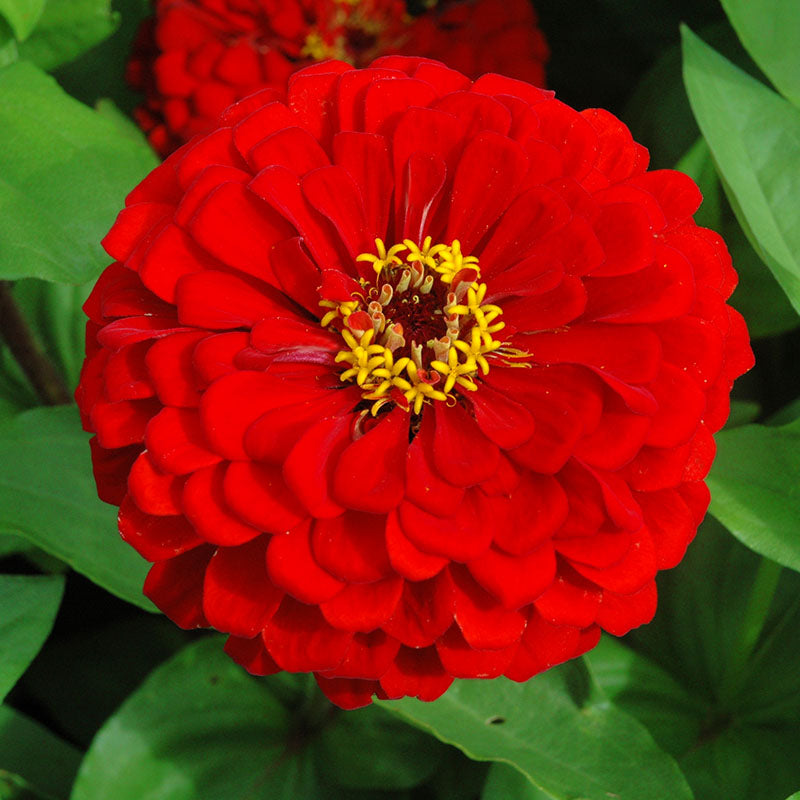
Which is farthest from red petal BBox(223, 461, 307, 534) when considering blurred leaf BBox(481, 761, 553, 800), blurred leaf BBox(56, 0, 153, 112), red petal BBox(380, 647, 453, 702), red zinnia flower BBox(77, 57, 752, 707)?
blurred leaf BBox(56, 0, 153, 112)

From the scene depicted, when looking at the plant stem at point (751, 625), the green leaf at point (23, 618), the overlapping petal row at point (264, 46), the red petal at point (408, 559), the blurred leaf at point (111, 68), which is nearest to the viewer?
the red petal at point (408, 559)

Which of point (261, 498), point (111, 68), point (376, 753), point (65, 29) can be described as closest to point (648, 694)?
point (376, 753)

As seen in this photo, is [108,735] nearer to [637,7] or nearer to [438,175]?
[438,175]

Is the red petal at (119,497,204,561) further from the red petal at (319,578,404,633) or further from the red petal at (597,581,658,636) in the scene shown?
the red petal at (597,581,658,636)

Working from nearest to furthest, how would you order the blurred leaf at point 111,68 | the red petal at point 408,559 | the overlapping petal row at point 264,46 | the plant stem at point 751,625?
1. the red petal at point 408,559
2. the plant stem at point 751,625
3. the overlapping petal row at point 264,46
4. the blurred leaf at point 111,68

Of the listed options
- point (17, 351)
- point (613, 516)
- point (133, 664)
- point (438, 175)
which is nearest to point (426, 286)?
point (438, 175)

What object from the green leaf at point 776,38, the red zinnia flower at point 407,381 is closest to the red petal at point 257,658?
the red zinnia flower at point 407,381

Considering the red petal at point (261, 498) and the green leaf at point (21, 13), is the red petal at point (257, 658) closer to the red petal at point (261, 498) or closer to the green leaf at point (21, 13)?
the red petal at point (261, 498)
